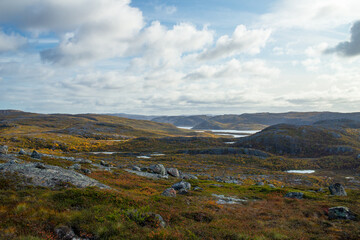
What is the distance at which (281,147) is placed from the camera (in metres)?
126

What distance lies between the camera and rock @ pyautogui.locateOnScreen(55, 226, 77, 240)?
10.0m

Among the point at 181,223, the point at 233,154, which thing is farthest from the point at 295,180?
the point at 181,223

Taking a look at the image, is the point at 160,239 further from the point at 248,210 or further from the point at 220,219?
the point at 248,210

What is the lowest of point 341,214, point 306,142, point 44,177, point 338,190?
point 306,142

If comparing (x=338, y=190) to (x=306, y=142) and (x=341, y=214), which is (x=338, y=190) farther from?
(x=306, y=142)

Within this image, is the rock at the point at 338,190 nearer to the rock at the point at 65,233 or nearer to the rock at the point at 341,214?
the rock at the point at 341,214

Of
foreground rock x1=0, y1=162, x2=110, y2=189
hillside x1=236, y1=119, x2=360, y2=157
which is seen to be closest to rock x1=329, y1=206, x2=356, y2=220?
foreground rock x1=0, y1=162, x2=110, y2=189

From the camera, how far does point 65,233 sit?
10203 mm

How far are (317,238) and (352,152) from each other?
399 feet

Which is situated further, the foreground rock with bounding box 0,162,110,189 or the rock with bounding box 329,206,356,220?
the foreground rock with bounding box 0,162,110,189

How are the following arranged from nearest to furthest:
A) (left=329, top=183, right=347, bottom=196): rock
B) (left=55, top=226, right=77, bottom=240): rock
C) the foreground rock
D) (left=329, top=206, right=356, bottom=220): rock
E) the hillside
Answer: (left=55, top=226, right=77, bottom=240): rock → (left=329, top=206, right=356, bottom=220): rock → the foreground rock → (left=329, top=183, right=347, bottom=196): rock → the hillside

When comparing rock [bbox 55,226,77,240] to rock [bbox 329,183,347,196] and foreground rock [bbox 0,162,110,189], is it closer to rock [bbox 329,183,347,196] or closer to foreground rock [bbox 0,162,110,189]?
foreground rock [bbox 0,162,110,189]

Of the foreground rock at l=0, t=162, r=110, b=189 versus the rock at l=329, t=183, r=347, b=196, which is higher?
the foreground rock at l=0, t=162, r=110, b=189

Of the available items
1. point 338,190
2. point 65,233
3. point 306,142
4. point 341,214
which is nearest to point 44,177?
point 65,233
